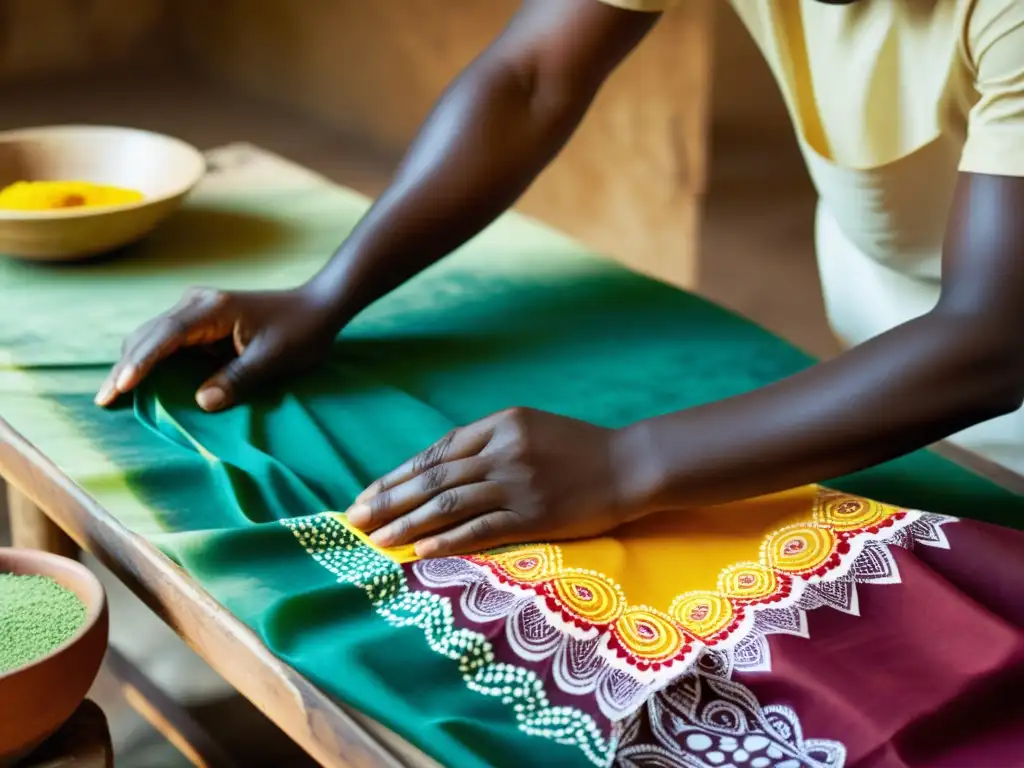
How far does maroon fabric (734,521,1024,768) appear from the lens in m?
0.66

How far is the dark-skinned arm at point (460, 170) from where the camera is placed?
1.09m

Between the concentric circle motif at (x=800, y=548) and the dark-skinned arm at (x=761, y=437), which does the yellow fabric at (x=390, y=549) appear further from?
the concentric circle motif at (x=800, y=548)

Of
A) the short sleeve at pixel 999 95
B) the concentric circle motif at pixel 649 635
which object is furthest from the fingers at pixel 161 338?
the short sleeve at pixel 999 95

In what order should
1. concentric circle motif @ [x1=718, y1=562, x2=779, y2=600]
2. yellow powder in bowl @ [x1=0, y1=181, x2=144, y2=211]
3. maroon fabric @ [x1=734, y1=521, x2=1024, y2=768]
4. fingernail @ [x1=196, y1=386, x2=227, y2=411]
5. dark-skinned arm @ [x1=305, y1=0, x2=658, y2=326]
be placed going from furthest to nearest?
yellow powder in bowl @ [x1=0, y1=181, x2=144, y2=211] → dark-skinned arm @ [x1=305, y1=0, x2=658, y2=326] → fingernail @ [x1=196, y1=386, x2=227, y2=411] → concentric circle motif @ [x1=718, y1=562, x2=779, y2=600] → maroon fabric @ [x1=734, y1=521, x2=1024, y2=768]

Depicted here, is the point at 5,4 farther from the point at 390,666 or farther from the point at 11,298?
the point at 390,666

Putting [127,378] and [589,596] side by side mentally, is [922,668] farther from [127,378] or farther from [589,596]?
[127,378]

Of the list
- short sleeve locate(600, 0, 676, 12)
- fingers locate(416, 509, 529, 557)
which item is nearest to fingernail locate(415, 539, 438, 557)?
fingers locate(416, 509, 529, 557)

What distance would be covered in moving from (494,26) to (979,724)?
8.09 feet

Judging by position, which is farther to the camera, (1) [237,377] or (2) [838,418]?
(1) [237,377]

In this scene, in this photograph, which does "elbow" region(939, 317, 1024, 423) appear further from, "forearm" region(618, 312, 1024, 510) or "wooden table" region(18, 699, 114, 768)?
"wooden table" region(18, 699, 114, 768)

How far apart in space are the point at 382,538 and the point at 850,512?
0.31 metres

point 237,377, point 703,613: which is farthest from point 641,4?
point 703,613

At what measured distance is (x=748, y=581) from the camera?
786 mm

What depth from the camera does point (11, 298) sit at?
1.23 meters
